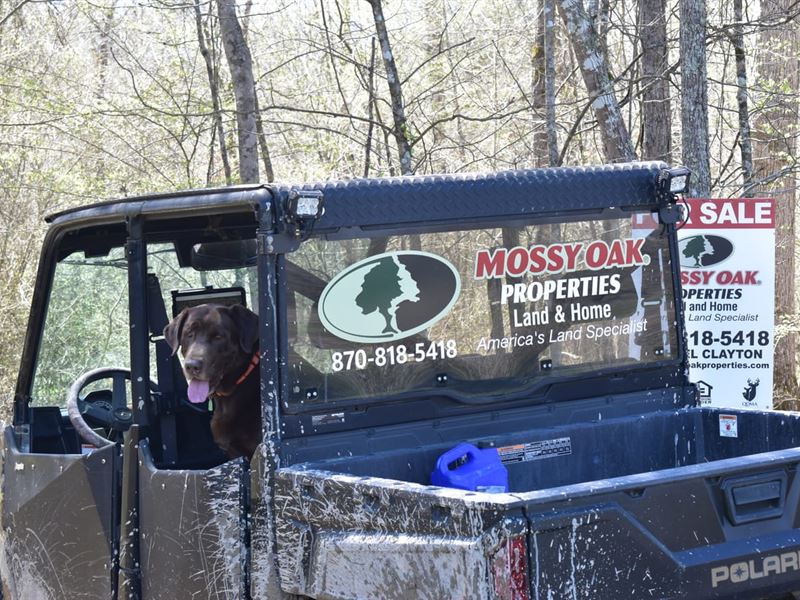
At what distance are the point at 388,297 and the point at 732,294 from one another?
3844 millimetres

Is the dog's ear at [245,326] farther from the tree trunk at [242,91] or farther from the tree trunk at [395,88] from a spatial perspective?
the tree trunk at [242,91]

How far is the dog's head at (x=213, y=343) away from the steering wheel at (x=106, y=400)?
0.59 m

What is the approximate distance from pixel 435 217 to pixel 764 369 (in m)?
3.90

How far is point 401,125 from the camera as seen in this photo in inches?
392

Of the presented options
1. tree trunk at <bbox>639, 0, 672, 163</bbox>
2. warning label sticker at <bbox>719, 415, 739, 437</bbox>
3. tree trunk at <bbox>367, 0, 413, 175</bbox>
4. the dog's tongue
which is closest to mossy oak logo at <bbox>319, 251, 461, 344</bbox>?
the dog's tongue

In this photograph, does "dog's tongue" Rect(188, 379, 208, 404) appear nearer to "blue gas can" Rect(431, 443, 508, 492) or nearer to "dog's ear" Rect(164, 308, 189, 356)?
"dog's ear" Rect(164, 308, 189, 356)

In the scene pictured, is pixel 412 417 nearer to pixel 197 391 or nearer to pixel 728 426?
pixel 197 391

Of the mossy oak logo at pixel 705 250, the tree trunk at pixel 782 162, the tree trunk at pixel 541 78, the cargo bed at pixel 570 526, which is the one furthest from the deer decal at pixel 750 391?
the tree trunk at pixel 541 78

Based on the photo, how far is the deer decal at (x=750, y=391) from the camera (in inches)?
275

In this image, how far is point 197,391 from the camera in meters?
4.22

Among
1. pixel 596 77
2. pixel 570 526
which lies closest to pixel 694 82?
pixel 596 77

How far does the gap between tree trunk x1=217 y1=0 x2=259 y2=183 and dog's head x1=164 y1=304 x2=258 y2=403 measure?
7012mm

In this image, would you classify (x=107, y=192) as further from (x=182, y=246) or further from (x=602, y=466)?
(x=602, y=466)

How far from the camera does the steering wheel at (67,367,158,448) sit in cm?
487
